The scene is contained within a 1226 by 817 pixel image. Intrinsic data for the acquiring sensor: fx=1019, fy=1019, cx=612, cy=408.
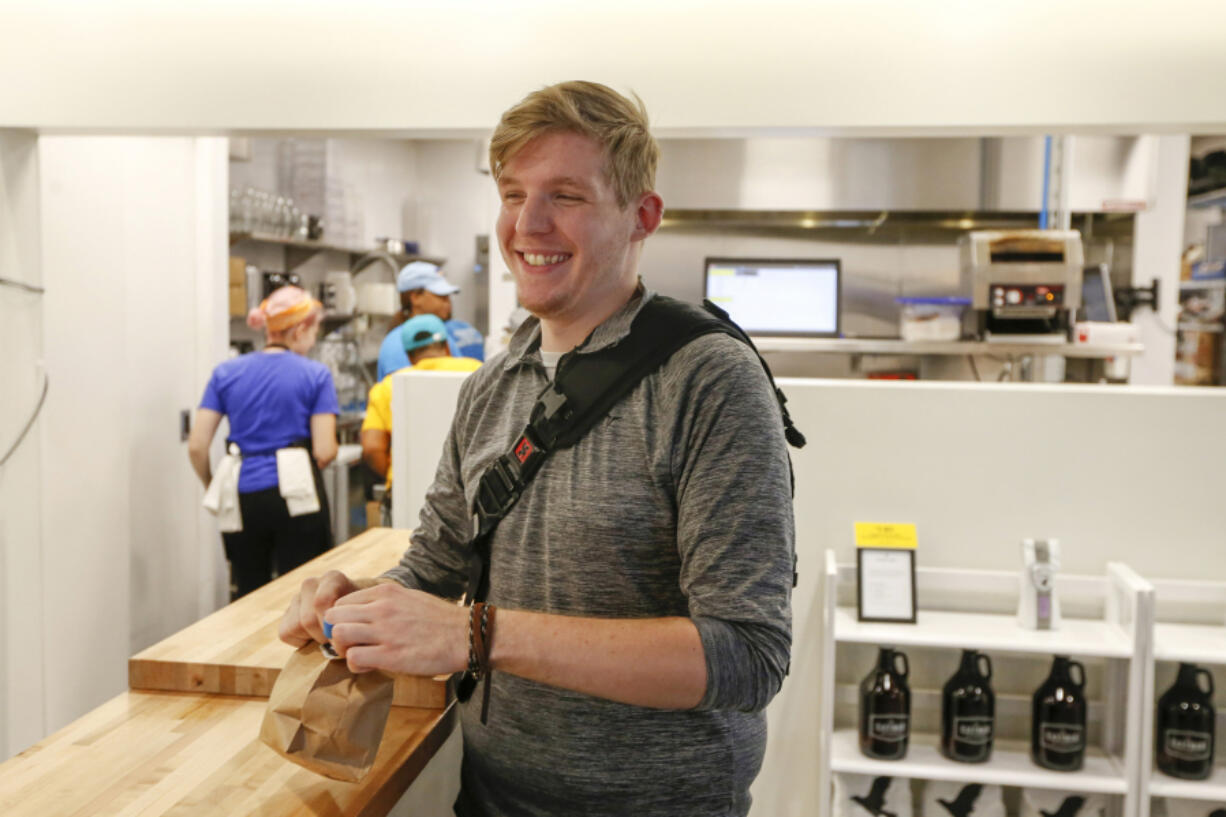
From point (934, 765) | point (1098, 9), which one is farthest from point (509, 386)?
point (1098, 9)

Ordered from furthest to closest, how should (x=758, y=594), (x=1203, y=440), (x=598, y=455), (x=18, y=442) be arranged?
(x=18, y=442) → (x=1203, y=440) → (x=598, y=455) → (x=758, y=594)

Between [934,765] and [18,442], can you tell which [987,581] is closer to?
[934,765]

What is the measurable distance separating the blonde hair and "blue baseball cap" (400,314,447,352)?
122 inches

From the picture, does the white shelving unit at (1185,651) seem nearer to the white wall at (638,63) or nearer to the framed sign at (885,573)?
the framed sign at (885,573)

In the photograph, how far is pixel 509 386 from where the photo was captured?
1.40 m

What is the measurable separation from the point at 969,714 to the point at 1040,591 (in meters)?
0.37

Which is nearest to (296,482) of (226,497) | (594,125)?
(226,497)

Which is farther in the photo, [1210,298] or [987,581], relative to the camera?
[1210,298]

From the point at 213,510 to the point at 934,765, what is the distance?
2.94 meters

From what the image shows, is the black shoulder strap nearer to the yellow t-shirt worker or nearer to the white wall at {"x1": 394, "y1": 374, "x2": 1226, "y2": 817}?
the white wall at {"x1": 394, "y1": 374, "x2": 1226, "y2": 817}

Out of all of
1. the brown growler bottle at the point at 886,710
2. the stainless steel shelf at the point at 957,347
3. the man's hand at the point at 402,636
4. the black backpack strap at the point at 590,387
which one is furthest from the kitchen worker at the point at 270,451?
the man's hand at the point at 402,636

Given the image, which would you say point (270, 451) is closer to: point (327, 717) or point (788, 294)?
point (788, 294)

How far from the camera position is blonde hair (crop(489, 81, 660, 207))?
1211mm

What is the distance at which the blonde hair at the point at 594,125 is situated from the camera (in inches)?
47.7
